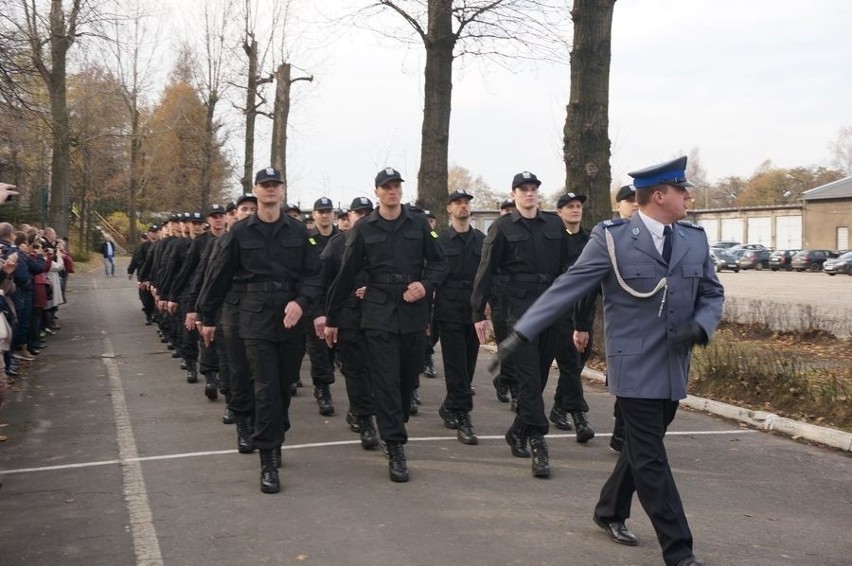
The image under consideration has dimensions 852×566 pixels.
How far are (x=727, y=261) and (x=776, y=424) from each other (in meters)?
50.6

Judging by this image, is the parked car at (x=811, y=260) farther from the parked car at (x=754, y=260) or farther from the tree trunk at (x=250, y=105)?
the tree trunk at (x=250, y=105)

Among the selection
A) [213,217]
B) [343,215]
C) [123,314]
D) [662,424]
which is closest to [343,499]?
[662,424]

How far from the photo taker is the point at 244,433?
7625mm

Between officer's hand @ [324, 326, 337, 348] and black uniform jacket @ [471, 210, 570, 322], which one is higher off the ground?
black uniform jacket @ [471, 210, 570, 322]

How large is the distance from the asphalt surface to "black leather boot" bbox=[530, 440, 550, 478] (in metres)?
0.08

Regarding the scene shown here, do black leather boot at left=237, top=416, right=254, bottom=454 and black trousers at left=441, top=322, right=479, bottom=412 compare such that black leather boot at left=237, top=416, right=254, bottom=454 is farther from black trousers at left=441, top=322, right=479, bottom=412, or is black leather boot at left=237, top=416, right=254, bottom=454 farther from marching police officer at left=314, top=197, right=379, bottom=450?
black trousers at left=441, top=322, right=479, bottom=412

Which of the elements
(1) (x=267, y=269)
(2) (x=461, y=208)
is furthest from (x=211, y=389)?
(1) (x=267, y=269)

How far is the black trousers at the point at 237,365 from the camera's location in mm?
7070

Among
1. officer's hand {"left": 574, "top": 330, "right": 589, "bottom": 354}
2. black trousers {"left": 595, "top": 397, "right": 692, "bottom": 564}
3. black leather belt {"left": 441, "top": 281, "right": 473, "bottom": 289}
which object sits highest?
black leather belt {"left": 441, "top": 281, "right": 473, "bottom": 289}

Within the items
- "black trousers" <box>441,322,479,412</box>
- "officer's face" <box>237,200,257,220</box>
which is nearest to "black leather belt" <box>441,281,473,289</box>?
"black trousers" <box>441,322,479,412</box>

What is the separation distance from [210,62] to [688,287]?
35.2m

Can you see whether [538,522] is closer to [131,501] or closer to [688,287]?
[688,287]

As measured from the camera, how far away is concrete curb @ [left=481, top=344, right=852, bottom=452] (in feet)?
25.5

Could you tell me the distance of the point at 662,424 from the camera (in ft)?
15.7
